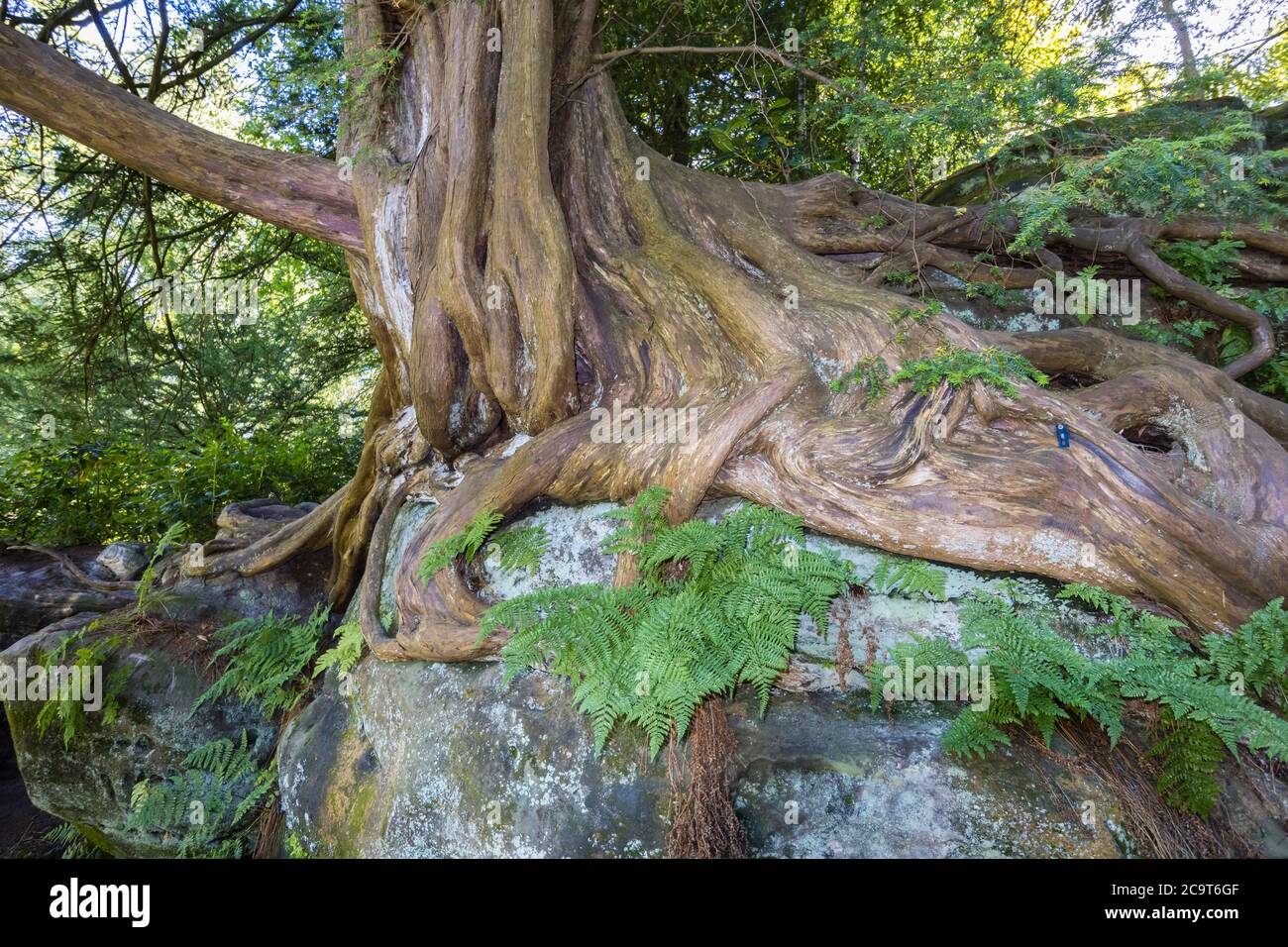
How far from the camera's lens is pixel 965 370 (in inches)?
149

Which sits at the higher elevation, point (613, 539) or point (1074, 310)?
point (1074, 310)

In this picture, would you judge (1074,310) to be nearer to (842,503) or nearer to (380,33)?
(842,503)

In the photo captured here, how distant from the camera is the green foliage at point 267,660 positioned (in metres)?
5.13

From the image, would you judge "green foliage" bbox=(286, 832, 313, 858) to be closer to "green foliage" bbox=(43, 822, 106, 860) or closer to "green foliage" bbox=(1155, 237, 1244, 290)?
"green foliage" bbox=(43, 822, 106, 860)

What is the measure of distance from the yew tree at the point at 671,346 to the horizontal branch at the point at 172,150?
2cm

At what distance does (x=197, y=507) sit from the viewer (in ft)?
24.4

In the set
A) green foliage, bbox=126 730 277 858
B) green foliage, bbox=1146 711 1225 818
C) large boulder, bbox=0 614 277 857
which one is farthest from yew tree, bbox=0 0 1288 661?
green foliage, bbox=126 730 277 858

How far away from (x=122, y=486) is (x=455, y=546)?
5.57 metres

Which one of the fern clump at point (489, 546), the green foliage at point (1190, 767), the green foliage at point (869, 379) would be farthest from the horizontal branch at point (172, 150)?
the green foliage at point (1190, 767)

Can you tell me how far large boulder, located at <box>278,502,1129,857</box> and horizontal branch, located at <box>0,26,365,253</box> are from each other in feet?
10.5

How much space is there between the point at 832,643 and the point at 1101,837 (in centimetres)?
129

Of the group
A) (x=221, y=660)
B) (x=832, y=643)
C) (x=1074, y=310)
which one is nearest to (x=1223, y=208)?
(x=1074, y=310)
